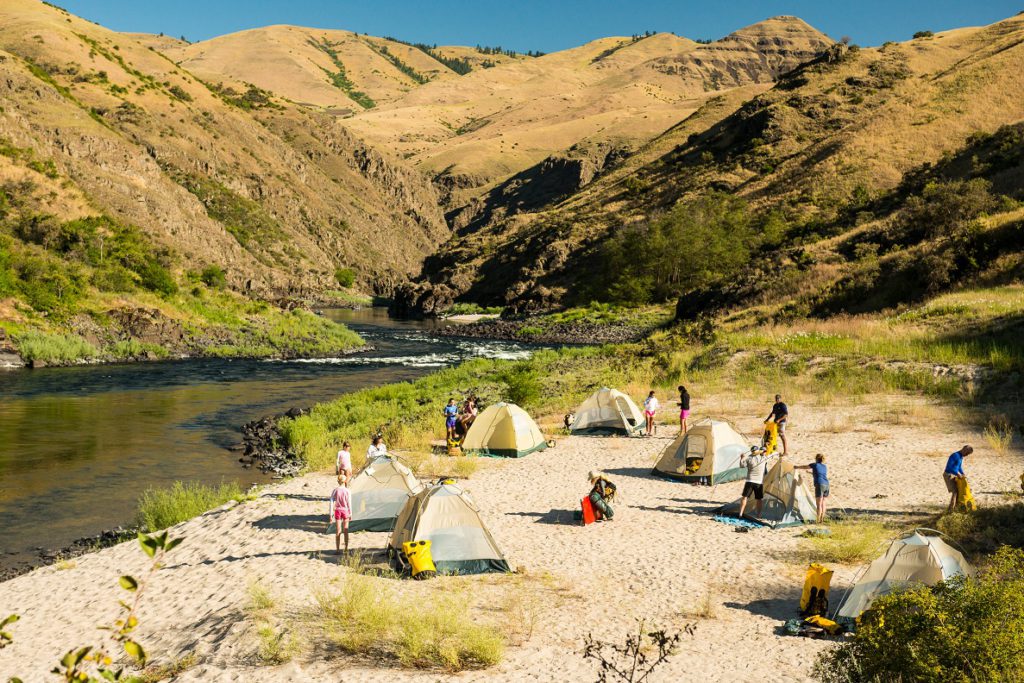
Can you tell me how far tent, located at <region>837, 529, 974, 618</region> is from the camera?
10695 millimetres

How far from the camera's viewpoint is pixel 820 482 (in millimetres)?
15281

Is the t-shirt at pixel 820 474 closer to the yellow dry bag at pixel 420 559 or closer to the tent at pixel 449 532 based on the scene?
the tent at pixel 449 532

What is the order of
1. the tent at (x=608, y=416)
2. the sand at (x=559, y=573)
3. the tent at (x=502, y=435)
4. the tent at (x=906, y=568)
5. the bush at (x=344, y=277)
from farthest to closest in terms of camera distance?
1. the bush at (x=344, y=277)
2. the tent at (x=608, y=416)
3. the tent at (x=502, y=435)
4. the tent at (x=906, y=568)
5. the sand at (x=559, y=573)

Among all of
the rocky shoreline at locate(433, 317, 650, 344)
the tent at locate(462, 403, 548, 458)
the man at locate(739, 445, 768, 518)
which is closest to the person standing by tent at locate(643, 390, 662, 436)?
the tent at locate(462, 403, 548, 458)

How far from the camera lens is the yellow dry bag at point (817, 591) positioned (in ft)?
36.1

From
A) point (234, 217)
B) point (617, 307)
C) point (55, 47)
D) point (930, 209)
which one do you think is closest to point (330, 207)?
point (234, 217)

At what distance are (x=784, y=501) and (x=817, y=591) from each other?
4847mm

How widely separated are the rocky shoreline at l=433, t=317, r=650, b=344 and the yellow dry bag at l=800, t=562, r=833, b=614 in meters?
53.2

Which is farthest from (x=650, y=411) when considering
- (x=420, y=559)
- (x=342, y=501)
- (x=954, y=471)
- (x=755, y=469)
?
(x=420, y=559)

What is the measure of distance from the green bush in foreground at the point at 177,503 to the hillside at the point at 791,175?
42286 millimetres

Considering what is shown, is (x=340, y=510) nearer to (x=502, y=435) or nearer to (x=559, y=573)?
(x=559, y=573)

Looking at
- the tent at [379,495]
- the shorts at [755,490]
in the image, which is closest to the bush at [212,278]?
the tent at [379,495]

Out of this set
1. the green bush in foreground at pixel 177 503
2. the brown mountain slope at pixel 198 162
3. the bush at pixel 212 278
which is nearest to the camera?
the green bush in foreground at pixel 177 503

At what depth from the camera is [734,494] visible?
18.3 meters
